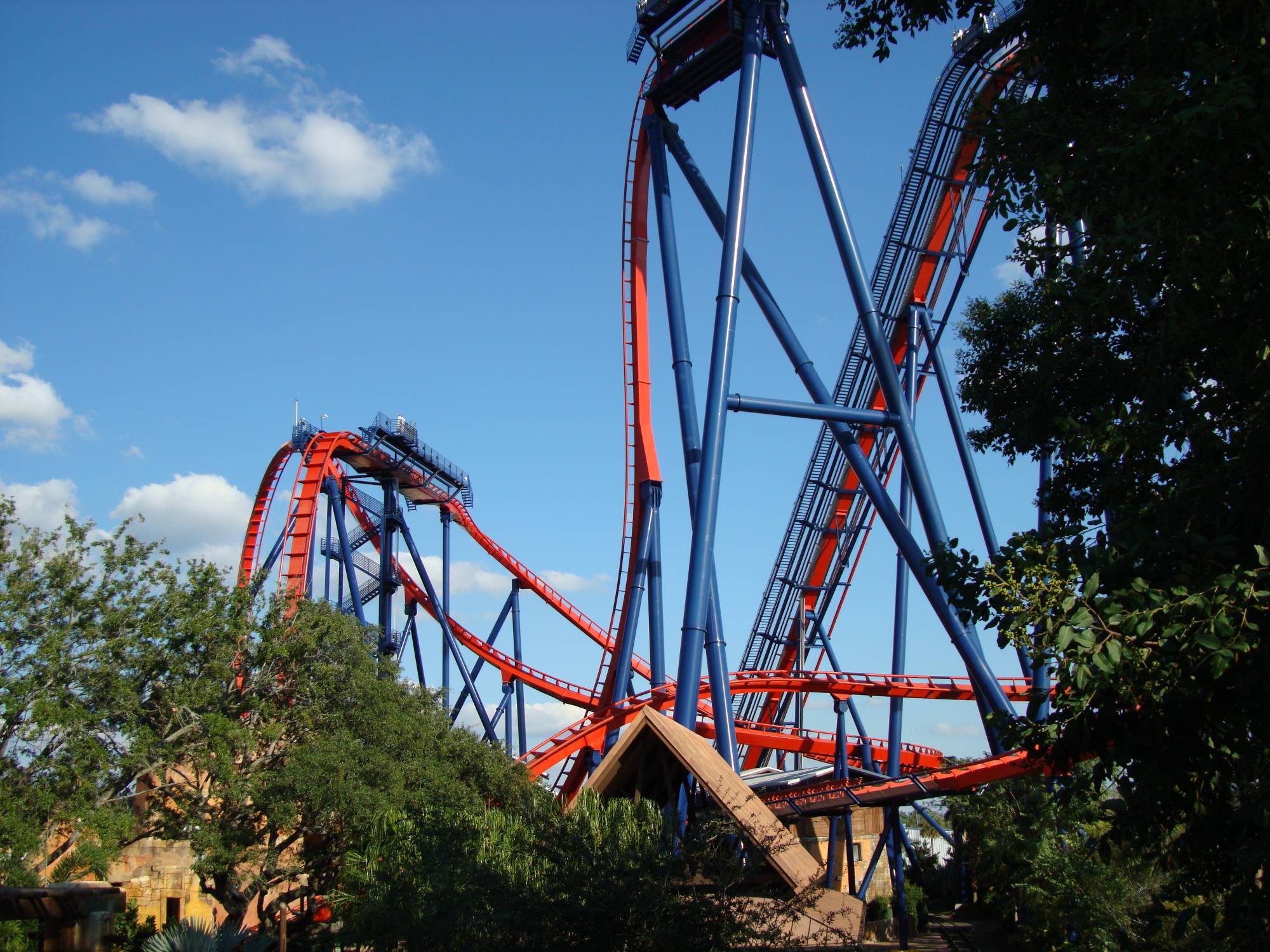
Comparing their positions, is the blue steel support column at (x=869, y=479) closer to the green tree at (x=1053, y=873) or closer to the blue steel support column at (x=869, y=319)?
the blue steel support column at (x=869, y=319)

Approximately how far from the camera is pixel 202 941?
11.0 metres

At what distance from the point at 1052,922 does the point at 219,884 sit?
35.8 ft

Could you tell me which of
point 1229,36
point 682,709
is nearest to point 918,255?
point 682,709

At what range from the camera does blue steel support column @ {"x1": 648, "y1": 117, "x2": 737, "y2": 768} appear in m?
11.7

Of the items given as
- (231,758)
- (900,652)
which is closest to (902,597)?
(900,652)

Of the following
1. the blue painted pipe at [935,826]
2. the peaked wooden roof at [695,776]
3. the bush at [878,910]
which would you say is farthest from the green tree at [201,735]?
the blue painted pipe at [935,826]

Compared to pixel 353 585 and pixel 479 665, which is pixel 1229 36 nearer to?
pixel 353 585

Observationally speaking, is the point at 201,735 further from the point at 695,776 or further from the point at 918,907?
the point at 918,907

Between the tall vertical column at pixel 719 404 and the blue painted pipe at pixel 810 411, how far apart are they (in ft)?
1.36

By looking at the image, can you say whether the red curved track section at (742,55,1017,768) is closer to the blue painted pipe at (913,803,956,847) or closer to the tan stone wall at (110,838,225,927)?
the blue painted pipe at (913,803,956,847)

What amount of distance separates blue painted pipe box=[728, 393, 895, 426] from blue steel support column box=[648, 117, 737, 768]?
2.63 feet

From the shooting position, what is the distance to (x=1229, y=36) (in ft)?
15.1

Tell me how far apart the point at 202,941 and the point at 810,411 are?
27.8 feet

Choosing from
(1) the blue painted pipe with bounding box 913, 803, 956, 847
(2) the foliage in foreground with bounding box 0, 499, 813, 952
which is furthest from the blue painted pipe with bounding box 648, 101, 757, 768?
(1) the blue painted pipe with bounding box 913, 803, 956, 847
